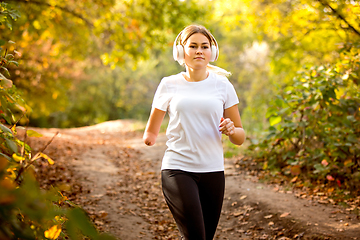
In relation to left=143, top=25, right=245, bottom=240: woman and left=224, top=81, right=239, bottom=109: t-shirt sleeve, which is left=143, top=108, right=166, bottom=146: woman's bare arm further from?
left=224, top=81, right=239, bottom=109: t-shirt sleeve

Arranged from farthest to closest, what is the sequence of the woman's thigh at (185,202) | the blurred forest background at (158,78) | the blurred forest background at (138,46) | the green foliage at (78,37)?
the green foliage at (78,37)
the blurred forest background at (138,46)
the woman's thigh at (185,202)
the blurred forest background at (158,78)

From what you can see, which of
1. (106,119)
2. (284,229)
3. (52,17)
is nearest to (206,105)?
(284,229)

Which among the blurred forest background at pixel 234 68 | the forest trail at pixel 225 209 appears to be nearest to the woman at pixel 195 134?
the blurred forest background at pixel 234 68

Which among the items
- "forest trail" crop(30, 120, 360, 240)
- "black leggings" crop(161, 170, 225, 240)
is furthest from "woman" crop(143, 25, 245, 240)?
"forest trail" crop(30, 120, 360, 240)

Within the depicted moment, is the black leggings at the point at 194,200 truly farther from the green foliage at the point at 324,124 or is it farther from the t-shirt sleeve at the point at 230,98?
the green foliage at the point at 324,124

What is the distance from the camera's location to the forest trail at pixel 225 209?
4145mm

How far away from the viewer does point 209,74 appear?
2.69 metres

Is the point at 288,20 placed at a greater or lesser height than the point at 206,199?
greater

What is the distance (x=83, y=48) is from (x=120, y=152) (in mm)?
4755

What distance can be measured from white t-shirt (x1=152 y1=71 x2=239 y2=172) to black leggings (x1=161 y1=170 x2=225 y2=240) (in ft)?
0.21

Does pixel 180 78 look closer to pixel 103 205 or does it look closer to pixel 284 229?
pixel 284 229

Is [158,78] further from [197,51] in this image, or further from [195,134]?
[195,134]

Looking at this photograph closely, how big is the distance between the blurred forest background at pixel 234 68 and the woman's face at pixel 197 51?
3.95ft

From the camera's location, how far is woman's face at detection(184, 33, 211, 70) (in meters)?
2.54
